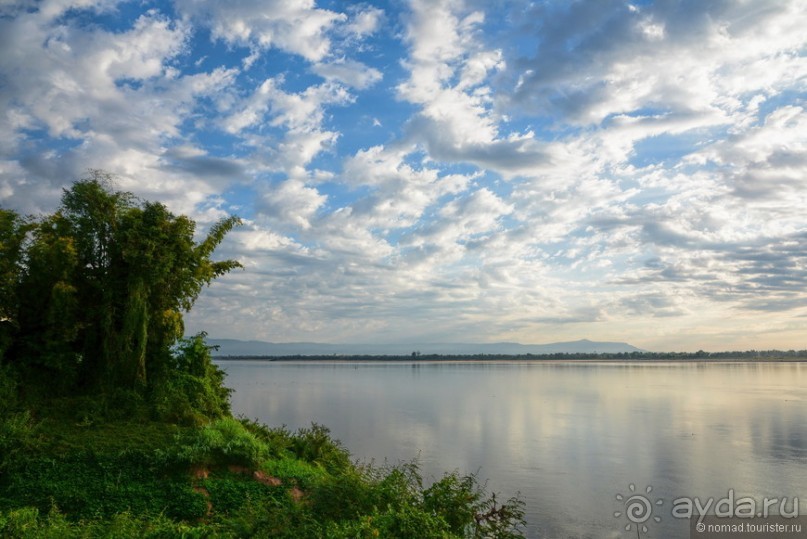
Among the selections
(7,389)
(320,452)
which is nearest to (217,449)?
(320,452)

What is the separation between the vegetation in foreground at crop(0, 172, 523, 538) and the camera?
11.9 meters

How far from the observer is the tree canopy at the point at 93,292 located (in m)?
20.3

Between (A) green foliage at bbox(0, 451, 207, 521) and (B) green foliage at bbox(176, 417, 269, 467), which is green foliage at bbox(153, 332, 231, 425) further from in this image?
(A) green foliage at bbox(0, 451, 207, 521)

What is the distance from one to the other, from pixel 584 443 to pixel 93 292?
24588mm

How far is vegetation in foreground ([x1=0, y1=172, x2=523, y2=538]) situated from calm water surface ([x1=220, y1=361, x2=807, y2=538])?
3110 millimetres

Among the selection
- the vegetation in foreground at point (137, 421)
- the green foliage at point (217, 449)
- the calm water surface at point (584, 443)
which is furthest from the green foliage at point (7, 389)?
the calm water surface at point (584, 443)

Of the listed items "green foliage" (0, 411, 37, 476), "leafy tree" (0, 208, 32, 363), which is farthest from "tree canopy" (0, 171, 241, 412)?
"green foliage" (0, 411, 37, 476)

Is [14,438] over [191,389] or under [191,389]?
under

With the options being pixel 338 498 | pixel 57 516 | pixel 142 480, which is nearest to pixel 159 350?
pixel 142 480

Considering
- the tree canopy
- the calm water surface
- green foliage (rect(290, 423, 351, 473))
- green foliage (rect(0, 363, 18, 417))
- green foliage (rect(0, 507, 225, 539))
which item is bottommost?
the calm water surface

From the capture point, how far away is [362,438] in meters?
32.8

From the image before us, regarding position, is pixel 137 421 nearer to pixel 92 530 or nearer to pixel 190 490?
pixel 190 490

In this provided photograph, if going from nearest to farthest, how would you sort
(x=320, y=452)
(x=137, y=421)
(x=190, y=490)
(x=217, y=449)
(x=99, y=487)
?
(x=99, y=487)
(x=190, y=490)
(x=217, y=449)
(x=137, y=421)
(x=320, y=452)

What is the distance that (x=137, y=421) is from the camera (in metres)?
18.9
